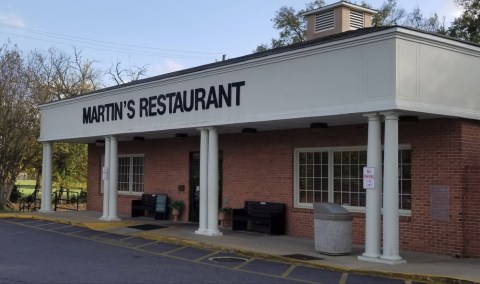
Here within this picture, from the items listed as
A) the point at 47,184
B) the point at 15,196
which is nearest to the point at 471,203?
the point at 47,184

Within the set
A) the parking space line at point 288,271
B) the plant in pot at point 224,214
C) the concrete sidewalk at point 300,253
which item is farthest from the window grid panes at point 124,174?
the parking space line at point 288,271

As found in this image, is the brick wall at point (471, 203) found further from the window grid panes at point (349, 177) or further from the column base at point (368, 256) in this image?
the window grid panes at point (349, 177)

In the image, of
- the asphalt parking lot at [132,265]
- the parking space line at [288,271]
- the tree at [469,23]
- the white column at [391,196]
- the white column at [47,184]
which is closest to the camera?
the asphalt parking lot at [132,265]

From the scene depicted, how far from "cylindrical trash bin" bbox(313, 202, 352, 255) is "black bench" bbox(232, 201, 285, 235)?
3.46 m

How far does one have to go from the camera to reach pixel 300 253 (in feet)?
40.7

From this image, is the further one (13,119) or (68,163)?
(68,163)

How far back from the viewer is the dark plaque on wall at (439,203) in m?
12.3

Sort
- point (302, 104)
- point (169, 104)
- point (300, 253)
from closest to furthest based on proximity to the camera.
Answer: point (300, 253), point (302, 104), point (169, 104)

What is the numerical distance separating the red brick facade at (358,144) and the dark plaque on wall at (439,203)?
7cm

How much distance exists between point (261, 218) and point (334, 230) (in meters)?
4.23

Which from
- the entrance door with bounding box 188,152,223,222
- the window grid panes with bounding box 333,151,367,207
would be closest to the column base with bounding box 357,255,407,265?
the window grid panes with bounding box 333,151,367,207

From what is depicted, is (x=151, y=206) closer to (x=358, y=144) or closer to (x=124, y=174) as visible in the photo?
(x=124, y=174)

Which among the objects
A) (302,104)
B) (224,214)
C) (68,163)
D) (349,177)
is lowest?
(224,214)

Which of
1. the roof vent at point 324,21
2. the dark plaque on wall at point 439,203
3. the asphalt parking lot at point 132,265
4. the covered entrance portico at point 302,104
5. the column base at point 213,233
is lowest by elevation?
the asphalt parking lot at point 132,265
